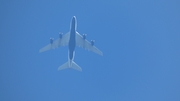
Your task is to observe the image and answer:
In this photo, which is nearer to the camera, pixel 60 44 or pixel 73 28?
pixel 73 28

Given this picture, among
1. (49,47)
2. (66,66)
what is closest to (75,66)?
(66,66)

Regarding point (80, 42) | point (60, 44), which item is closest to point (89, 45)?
point (80, 42)

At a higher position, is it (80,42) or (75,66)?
(80,42)

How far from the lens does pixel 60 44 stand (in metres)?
37.6

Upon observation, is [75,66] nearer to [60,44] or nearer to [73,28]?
[60,44]

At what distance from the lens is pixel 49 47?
37656mm

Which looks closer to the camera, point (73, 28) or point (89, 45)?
point (73, 28)

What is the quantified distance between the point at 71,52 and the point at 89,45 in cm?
284

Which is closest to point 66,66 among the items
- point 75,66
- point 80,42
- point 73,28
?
point 75,66

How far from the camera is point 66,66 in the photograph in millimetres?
37312

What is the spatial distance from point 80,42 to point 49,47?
3939 millimetres

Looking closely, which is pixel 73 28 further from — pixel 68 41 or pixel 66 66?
pixel 66 66

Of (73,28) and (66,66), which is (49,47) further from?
(73,28)

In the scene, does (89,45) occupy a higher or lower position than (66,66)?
higher
